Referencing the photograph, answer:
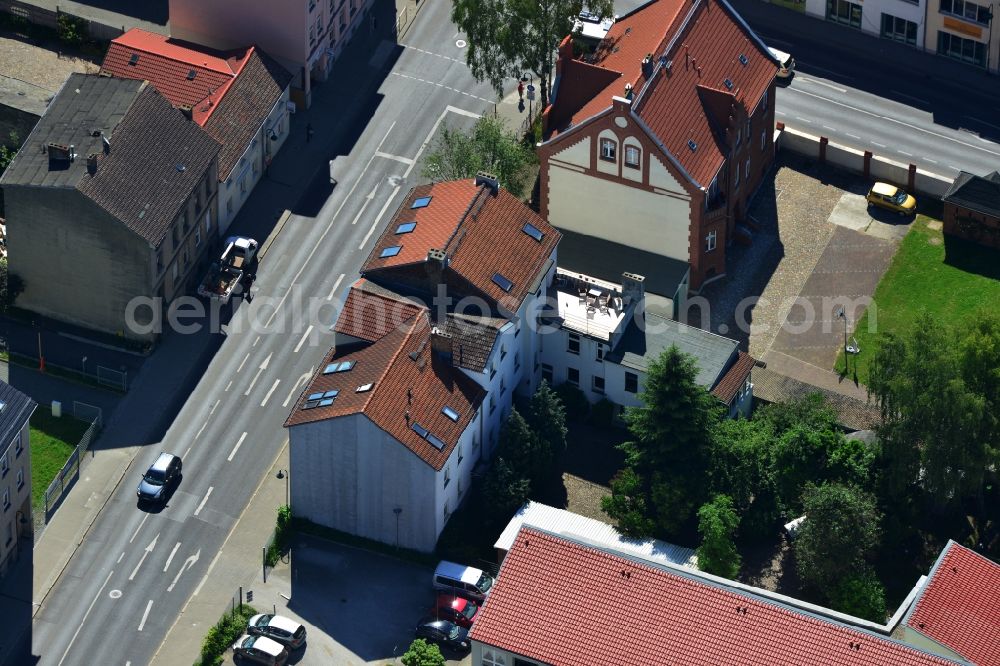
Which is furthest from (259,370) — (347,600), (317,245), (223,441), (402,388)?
(347,600)

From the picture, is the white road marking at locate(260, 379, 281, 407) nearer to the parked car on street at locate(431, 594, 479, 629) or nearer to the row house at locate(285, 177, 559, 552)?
the row house at locate(285, 177, 559, 552)

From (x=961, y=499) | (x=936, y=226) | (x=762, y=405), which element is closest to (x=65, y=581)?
(x=762, y=405)

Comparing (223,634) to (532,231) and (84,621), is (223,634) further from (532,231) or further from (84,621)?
(532,231)

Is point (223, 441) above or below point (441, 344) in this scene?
below

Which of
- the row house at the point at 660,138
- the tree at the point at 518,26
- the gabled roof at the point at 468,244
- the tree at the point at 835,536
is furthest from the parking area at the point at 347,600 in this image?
the tree at the point at 518,26

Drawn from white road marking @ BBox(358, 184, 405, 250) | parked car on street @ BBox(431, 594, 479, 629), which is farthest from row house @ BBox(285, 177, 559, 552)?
white road marking @ BBox(358, 184, 405, 250)

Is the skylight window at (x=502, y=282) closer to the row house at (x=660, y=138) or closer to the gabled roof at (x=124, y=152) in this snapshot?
the row house at (x=660, y=138)
